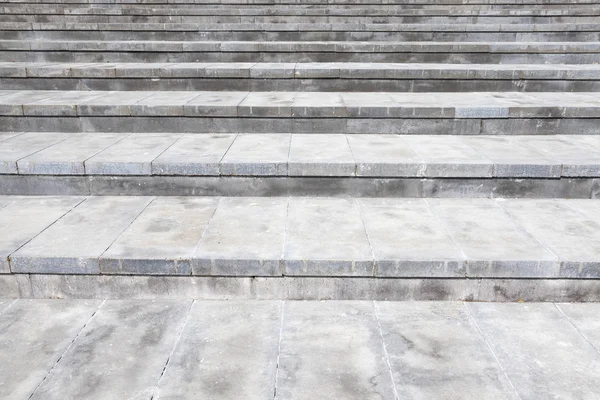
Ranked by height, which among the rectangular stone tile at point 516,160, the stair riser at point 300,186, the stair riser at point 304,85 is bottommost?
the stair riser at point 300,186

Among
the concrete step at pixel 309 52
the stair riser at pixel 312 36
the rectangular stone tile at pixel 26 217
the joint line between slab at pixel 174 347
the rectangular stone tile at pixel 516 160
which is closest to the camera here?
the joint line between slab at pixel 174 347

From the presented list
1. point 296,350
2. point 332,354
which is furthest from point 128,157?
point 332,354

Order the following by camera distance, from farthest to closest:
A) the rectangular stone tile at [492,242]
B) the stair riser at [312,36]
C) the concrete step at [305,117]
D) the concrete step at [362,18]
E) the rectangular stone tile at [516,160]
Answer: the concrete step at [362,18] < the stair riser at [312,36] < the concrete step at [305,117] < the rectangular stone tile at [516,160] < the rectangular stone tile at [492,242]

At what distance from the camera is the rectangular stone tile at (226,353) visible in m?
2.26

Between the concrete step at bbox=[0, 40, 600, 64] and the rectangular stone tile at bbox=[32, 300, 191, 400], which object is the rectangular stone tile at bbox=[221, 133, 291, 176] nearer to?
the rectangular stone tile at bbox=[32, 300, 191, 400]

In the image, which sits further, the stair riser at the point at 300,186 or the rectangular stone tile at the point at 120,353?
the stair riser at the point at 300,186

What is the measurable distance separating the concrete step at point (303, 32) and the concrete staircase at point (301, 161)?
0.03m

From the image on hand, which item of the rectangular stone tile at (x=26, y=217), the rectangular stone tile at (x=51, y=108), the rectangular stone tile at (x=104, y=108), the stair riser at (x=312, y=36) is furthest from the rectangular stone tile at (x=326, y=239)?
the stair riser at (x=312, y=36)

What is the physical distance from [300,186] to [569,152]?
2531mm

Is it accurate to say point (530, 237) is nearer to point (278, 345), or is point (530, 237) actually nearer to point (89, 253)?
point (278, 345)

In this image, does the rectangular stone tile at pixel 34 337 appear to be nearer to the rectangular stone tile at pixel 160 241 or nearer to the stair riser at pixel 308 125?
the rectangular stone tile at pixel 160 241

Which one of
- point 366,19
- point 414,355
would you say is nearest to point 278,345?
point 414,355

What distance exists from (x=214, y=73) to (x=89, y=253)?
3630mm

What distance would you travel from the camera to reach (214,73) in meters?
6.00
